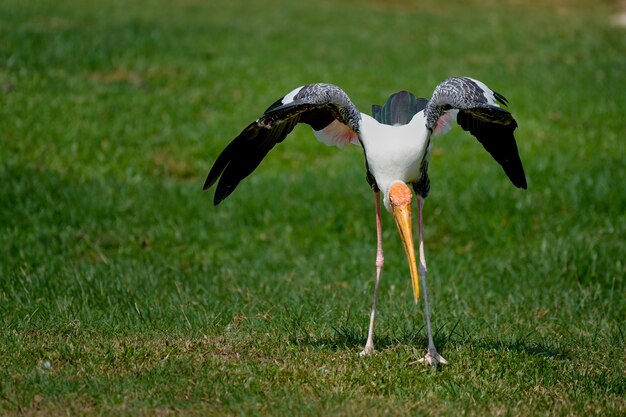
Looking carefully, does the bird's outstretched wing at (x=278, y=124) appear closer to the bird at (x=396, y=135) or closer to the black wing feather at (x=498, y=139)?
the bird at (x=396, y=135)

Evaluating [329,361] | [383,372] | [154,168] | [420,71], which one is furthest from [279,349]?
[420,71]

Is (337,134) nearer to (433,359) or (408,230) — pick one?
(408,230)

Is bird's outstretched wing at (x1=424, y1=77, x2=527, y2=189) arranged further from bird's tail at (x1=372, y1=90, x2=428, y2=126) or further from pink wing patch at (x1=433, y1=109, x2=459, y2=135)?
bird's tail at (x1=372, y1=90, x2=428, y2=126)

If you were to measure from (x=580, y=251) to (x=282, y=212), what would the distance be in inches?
109

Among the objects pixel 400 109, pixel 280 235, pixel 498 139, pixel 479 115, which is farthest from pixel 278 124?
pixel 280 235

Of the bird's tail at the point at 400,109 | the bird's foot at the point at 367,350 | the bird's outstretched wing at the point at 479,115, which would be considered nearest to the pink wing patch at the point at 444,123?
the bird's outstretched wing at the point at 479,115

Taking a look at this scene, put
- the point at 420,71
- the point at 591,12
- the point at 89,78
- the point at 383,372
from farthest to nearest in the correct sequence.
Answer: the point at 591,12, the point at 420,71, the point at 89,78, the point at 383,372

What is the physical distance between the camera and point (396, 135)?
16.1 feet

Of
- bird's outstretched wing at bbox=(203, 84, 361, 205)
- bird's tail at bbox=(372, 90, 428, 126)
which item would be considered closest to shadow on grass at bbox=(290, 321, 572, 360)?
bird's outstretched wing at bbox=(203, 84, 361, 205)

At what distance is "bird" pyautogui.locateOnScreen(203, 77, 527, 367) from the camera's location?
15.8ft

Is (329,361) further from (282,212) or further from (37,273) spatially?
(282,212)

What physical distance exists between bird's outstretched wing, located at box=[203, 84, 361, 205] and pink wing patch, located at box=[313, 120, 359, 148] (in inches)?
2.7

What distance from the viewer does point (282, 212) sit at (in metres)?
8.77

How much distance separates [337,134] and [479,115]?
3.26 feet
